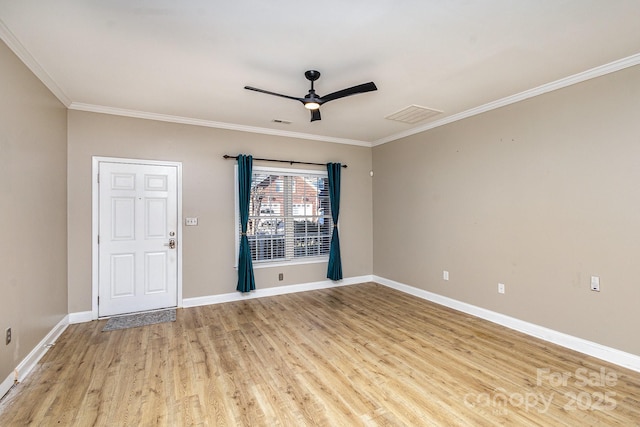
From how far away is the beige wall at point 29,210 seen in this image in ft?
7.70

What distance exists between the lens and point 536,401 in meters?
2.19

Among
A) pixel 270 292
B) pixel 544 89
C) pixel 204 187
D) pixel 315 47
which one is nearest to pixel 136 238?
pixel 204 187

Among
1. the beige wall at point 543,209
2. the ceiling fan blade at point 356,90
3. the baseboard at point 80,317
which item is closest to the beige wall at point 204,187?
the baseboard at point 80,317

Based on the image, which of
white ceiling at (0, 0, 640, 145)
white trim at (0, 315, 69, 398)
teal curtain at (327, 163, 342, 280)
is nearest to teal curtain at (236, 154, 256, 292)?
white ceiling at (0, 0, 640, 145)

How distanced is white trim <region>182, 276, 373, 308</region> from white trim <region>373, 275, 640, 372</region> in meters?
1.32

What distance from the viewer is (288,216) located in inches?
203

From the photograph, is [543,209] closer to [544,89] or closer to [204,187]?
[544,89]

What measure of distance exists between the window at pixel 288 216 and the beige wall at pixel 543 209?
165 cm

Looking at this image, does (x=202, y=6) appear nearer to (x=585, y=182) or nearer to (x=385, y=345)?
(x=385, y=345)

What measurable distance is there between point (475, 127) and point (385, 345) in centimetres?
301

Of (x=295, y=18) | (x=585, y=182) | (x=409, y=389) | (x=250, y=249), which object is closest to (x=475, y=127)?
(x=585, y=182)

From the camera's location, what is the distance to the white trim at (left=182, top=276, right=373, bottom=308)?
174 inches

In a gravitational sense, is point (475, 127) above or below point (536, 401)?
above

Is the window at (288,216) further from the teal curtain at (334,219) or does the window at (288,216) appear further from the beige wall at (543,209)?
the beige wall at (543,209)
